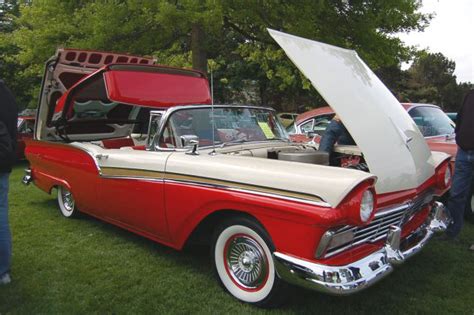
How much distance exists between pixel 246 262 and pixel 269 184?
2.30 feet

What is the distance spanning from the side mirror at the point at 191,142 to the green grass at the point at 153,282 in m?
1.09

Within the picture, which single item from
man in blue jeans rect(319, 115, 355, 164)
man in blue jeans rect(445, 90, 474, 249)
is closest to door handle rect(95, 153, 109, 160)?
man in blue jeans rect(319, 115, 355, 164)

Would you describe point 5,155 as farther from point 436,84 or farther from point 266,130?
point 436,84

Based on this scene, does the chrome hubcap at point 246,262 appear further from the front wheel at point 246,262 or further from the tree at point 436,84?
the tree at point 436,84

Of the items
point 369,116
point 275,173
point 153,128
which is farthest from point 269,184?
point 153,128

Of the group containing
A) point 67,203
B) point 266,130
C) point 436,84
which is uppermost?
point 436,84

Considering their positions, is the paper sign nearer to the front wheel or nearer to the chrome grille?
the front wheel

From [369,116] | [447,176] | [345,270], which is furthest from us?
[447,176]

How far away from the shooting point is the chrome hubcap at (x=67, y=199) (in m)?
5.68

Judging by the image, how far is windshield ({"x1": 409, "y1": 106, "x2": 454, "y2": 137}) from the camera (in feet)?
20.5

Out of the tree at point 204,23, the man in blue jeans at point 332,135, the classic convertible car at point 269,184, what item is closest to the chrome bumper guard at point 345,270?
the classic convertible car at point 269,184

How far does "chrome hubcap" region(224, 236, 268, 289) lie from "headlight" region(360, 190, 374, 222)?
0.77 meters

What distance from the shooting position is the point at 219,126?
13.7 feet

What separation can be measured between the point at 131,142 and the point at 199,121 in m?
1.64
